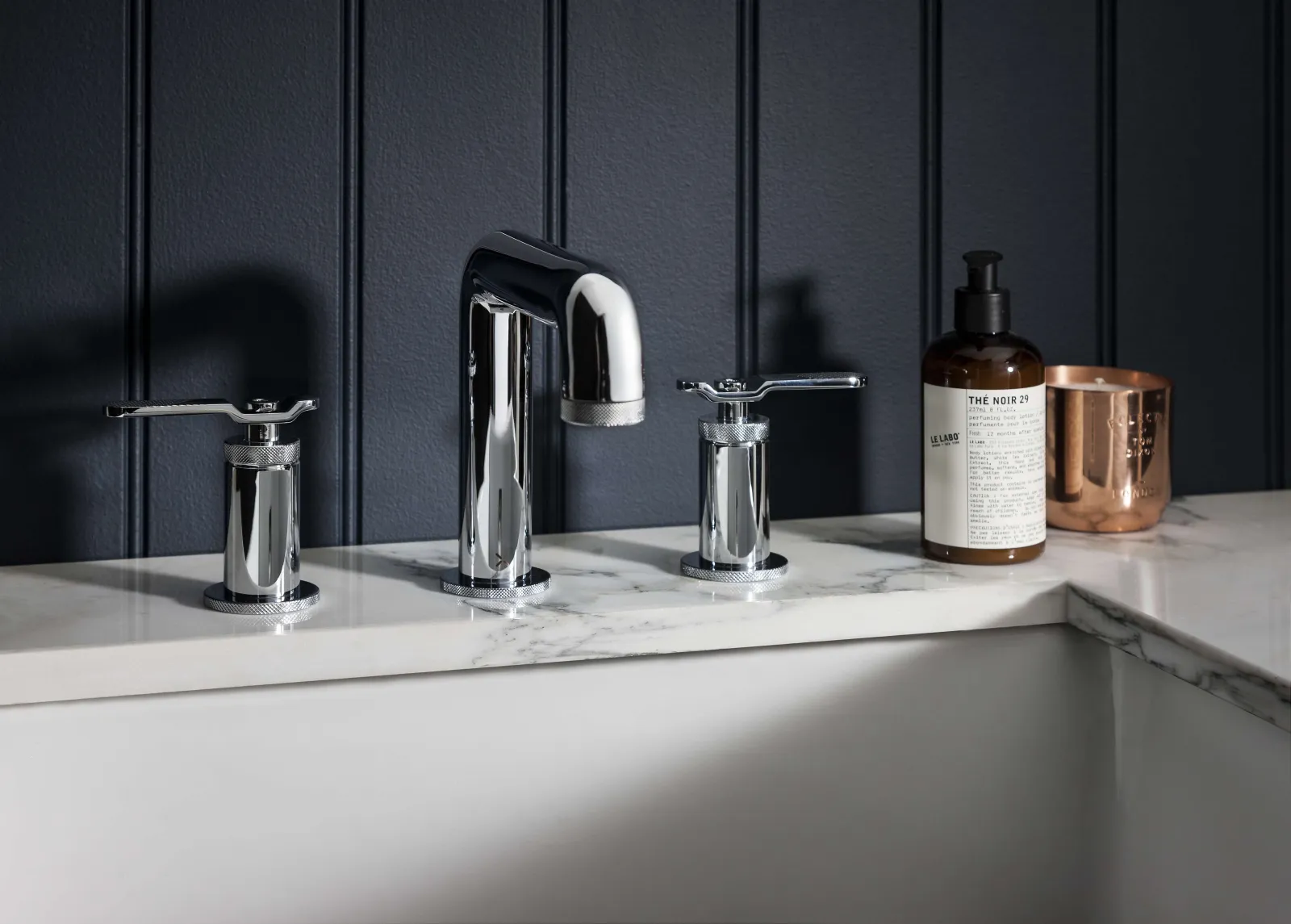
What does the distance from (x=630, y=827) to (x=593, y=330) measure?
0.93ft

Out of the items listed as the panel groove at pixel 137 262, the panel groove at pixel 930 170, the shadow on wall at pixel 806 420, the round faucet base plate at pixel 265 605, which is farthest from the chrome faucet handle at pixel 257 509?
the panel groove at pixel 930 170

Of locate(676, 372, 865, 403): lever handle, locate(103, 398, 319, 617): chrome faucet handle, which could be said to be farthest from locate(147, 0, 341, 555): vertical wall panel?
locate(676, 372, 865, 403): lever handle

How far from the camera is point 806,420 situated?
2.96ft

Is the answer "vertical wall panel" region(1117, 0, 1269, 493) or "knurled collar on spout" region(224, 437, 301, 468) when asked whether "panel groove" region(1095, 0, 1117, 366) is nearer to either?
"vertical wall panel" region(1117, 0, 1269, 493)

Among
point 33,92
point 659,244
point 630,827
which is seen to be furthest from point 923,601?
point 33,92

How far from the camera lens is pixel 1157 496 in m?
0.85

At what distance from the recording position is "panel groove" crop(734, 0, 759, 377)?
0.86m

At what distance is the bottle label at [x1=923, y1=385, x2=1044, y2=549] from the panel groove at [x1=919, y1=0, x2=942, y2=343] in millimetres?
158

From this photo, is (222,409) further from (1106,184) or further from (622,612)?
(1106,184)

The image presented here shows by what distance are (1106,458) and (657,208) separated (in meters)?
0.35

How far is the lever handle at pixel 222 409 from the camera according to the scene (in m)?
0.68

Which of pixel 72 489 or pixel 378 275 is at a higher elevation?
pixel 378 275

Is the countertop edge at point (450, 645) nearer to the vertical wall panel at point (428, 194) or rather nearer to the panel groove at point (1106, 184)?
the vertical wall panel at point (428, 194)

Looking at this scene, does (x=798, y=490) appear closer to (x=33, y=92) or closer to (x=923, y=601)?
(x=923, y=601)
